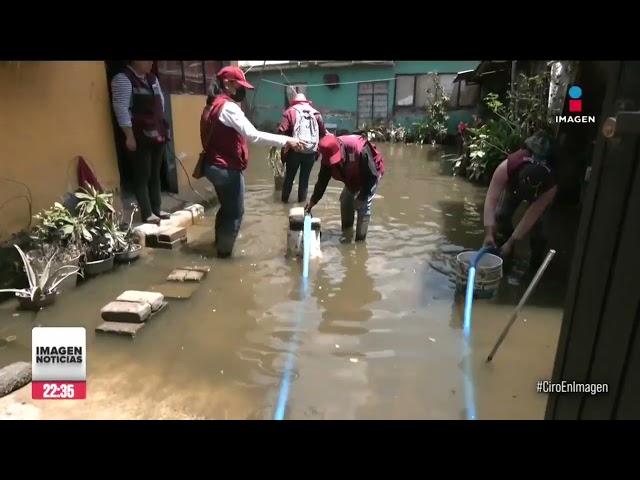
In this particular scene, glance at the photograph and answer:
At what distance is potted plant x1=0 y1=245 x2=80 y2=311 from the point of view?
289 cm

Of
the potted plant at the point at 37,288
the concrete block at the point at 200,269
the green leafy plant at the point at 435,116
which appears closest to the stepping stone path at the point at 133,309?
the concrete block at the point at 200,269

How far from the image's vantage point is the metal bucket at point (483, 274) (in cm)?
317

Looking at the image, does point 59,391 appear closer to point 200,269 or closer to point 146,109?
point 200,269

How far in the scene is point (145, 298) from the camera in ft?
9.57

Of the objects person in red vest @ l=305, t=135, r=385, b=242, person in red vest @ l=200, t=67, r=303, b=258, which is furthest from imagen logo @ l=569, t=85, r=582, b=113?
person in red vest @ l=200, t=67, r=303, b=258

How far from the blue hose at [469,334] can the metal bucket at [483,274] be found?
0.06m

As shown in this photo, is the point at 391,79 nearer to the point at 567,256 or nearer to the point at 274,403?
the point at 567,256

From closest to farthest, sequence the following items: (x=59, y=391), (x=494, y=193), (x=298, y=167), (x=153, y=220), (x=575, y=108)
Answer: (x=59, y=391) < (x=575, y=108) < (x=494, y=193) < (x=153, y=220) < (x=298, y=167)

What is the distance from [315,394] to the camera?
7.27 feet

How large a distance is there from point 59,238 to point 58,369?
1505 mm

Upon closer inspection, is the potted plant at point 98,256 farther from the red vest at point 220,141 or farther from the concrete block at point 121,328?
the red vest at point 220,141

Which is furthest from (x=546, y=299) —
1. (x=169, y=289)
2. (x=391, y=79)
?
(x=391, y=79)

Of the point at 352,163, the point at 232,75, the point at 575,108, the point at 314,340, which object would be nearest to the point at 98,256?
the point at 232,75
